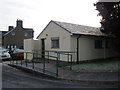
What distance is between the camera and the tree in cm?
1278

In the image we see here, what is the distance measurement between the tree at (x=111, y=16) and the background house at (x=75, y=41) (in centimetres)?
224

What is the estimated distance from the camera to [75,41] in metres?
14.9

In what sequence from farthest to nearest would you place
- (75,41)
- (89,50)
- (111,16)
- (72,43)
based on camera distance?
(89,50), (75,41), (72,43), (111,16)

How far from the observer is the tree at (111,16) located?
12781mm

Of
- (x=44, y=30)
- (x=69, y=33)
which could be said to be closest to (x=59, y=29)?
(x=69, y=33)

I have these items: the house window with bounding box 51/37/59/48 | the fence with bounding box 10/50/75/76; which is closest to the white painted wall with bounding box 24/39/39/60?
the fence with bounding box 10/50/75/76

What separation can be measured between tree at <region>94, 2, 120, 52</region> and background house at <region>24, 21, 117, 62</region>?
2.24 m

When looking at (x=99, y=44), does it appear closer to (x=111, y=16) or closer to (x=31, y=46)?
(x=111, y=16)

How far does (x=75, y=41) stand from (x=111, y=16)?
386 cm

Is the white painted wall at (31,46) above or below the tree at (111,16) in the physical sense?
below

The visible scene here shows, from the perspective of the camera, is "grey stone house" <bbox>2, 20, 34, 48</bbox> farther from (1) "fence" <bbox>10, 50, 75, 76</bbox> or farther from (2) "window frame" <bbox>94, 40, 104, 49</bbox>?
(2) "window frame" <bbox>94, 40, 104, 49</bbox>

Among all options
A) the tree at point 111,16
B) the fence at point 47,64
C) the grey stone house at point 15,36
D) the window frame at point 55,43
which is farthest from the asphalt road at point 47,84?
the grey stone house at point 15,36

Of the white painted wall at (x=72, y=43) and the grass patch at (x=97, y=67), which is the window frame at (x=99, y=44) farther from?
the grass patch at (x=97, y=67)

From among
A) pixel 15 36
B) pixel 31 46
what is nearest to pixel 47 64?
pixel 31 46
